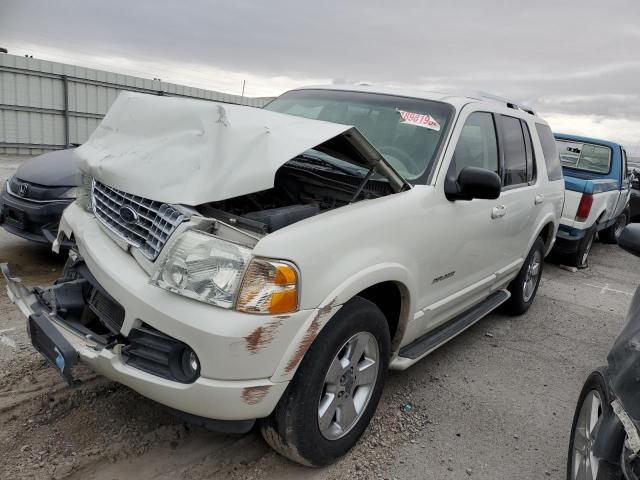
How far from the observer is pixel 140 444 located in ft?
8.54

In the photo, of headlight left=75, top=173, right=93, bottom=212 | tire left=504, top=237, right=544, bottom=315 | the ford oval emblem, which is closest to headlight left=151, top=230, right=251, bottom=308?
the ford oval emblem

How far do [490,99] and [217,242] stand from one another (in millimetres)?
3198

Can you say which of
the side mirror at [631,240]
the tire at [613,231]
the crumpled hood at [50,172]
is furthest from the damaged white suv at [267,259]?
the tire at [613,231]

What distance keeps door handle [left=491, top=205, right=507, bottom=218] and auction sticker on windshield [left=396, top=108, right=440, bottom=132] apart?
0.80 metres

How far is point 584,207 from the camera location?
22.9 feet

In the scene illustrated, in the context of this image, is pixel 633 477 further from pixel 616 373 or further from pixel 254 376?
pixel 254 376

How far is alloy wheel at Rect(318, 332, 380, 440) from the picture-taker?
2.44 meters

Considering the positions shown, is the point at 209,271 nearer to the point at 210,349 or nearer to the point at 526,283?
the point at 210,349

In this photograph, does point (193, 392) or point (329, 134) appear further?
point (329, 134)

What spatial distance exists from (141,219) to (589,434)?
2267 millimetres

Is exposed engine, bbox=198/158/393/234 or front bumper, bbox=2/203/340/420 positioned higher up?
exposed engine, bbox=198/158/393/234

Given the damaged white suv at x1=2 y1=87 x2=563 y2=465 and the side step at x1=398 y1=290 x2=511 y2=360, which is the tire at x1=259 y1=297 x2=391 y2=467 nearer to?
the damaged white suv at x1=2 y1=87 x2=563 y2=465

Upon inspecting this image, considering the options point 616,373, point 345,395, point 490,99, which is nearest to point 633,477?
point 616,373

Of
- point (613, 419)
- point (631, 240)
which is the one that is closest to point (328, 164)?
point (631, 240)
